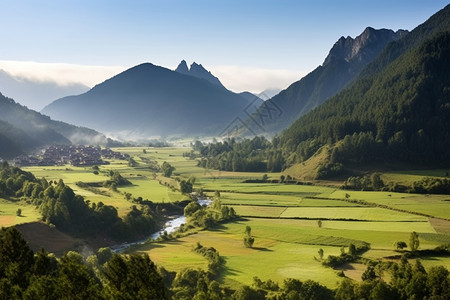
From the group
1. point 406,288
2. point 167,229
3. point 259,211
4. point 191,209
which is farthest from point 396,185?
point 406,288

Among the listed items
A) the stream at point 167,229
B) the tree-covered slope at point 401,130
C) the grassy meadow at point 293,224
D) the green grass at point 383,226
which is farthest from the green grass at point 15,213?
the tree-covered slope at point 401,130

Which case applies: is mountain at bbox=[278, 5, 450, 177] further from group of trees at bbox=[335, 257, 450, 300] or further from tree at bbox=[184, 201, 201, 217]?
group of trees at bbox=[335, 257, 450, 300]

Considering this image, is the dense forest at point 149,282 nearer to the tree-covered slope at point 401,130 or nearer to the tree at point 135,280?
the tree at point 135,280

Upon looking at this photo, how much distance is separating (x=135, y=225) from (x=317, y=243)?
4165 centimetres

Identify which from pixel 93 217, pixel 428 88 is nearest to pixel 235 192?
pixel 93 217

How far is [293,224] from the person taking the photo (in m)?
99.8

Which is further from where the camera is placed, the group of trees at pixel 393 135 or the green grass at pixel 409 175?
the group of trees at pixel 393 135

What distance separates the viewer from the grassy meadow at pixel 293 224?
7000 cm

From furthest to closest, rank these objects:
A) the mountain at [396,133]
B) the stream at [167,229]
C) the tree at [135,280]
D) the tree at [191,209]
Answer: the mountain at [396,133] < the tree at [191,209] < the stream at [167,229] < the tree at [135,280]

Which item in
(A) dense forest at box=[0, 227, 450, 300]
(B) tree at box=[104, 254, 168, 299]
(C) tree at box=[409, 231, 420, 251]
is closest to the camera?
(A) dense forest at box=[0, 227, 450, 300]

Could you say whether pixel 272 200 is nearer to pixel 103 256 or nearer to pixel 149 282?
pixel 103 256

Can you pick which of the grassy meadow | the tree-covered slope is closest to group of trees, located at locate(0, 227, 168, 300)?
the grassy meadow

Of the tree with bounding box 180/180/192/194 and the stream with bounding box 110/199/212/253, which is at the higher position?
the tree with bounding box 180/180/192/194

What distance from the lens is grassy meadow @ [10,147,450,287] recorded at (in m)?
70.0
